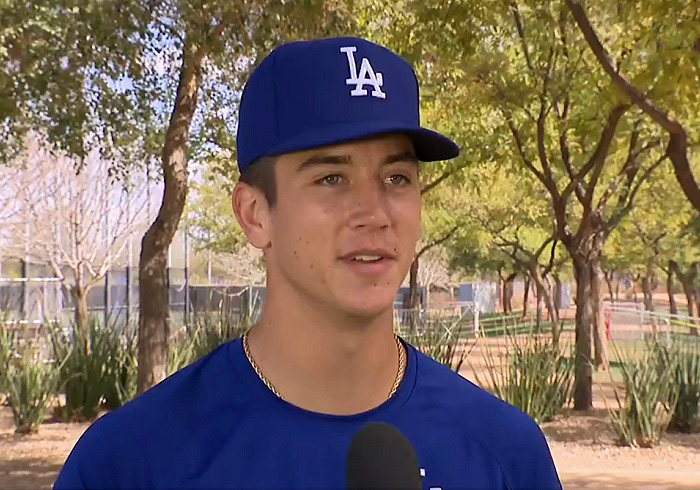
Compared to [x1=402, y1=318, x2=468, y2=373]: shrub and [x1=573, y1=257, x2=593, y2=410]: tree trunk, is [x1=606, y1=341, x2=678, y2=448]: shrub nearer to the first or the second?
[x1=573, y1=257, x2=593, y2=410]: tree trunk

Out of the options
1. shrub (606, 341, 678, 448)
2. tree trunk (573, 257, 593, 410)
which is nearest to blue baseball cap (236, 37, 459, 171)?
shrub (606, 341, 678, 448)

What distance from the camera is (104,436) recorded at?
152 centimetres

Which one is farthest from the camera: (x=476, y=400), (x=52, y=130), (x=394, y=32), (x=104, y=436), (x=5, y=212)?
(x=5, y=212)

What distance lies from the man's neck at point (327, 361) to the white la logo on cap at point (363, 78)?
0.36 m

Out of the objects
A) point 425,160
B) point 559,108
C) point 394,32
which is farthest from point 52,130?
point 425,160

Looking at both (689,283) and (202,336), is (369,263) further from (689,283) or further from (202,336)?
(689,283)

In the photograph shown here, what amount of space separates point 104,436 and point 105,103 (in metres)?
9.53

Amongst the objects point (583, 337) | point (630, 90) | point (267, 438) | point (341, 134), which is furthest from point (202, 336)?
point (341, 134)

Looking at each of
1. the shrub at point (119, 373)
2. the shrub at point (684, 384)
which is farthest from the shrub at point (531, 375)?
the shrub at point (119, 373)

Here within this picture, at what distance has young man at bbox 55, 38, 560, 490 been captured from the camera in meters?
1.51

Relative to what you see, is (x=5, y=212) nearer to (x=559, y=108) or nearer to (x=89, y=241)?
(x=89, y=241)

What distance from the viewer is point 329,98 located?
1.54 meters

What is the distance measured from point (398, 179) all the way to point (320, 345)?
31cm

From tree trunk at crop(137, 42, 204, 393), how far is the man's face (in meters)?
7.73
